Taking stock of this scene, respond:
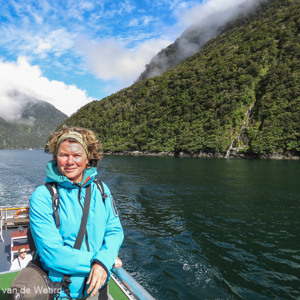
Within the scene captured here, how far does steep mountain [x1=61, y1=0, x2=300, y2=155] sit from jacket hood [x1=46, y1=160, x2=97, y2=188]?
255 ft

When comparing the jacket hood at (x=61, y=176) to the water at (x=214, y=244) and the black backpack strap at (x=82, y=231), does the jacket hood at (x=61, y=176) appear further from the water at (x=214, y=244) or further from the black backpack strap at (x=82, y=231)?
the water at (x=214, y=244)

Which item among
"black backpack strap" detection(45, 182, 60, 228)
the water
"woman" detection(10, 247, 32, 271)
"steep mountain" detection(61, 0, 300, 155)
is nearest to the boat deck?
"woman" detection(10, 247, 32, 271)

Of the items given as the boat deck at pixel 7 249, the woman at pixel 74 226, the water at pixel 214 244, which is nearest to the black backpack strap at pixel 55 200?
the woman at pixel 74 226

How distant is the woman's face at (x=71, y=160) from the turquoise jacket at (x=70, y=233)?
0.09 metres

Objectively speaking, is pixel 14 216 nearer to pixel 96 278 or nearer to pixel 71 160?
pixel 71 160

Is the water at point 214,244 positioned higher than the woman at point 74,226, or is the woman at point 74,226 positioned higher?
the woman at point 74,226

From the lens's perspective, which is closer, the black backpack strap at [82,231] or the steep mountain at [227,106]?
the black backpack strap at [82,231]

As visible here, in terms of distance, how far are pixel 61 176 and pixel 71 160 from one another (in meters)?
0.27

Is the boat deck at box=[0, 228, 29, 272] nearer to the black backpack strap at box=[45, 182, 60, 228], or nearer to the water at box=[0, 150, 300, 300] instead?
the water at box=[0, 150, 300, 300]

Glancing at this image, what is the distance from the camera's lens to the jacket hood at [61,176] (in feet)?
7.22

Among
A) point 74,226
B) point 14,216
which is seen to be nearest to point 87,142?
point 74,226

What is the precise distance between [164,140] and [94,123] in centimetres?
6624

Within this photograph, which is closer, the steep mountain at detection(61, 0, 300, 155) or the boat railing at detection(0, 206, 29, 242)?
the boat railing at detection(0, 206, 29, 242)

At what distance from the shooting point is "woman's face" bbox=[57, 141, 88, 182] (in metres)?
2.41
